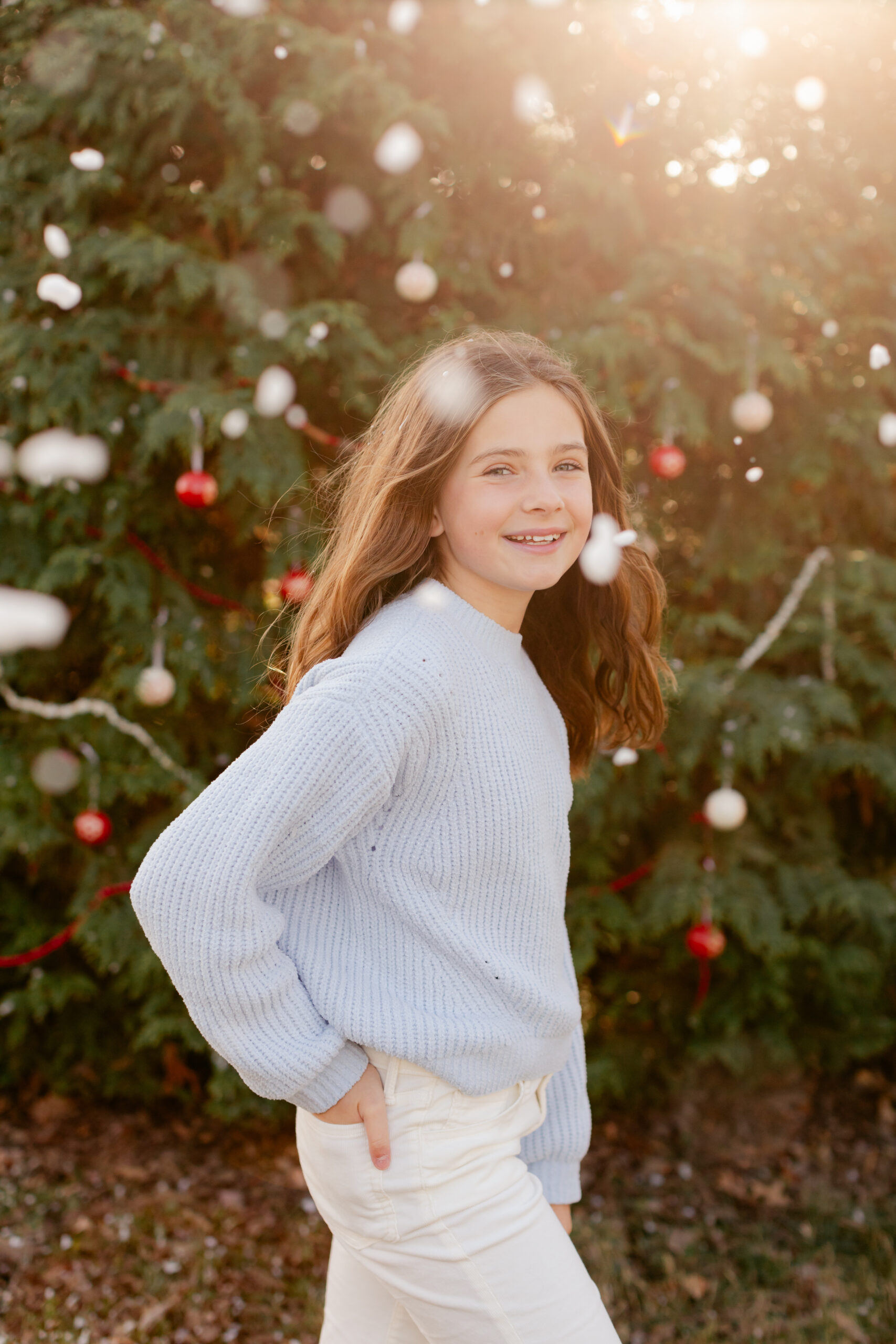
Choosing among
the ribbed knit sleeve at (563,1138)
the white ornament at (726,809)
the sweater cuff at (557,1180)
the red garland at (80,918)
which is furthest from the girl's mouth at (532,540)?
the red garland at (80,918)

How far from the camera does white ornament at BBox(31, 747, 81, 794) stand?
10.3 feet

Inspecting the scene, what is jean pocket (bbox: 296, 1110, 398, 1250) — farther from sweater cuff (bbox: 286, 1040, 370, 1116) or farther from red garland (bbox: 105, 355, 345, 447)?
red garland (bbox: 105, 355, 345, 447)

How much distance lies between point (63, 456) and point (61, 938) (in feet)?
5.01

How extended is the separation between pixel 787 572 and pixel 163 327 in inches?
84.2

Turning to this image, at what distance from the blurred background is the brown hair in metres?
0.72

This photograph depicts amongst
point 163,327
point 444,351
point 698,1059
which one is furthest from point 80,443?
point 698,1059

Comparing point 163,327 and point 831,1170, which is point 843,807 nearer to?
point 831,1170

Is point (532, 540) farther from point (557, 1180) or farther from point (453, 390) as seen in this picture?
point (557, 1180)

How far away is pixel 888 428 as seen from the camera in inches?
122

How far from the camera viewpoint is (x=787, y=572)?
3.36m

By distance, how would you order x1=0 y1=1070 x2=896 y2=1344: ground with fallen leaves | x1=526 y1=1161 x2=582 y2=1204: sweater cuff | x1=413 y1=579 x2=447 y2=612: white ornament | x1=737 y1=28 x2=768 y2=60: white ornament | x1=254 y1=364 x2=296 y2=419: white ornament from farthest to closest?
x1=737 y1=28 x2=768 y2=60: white ornament, x1=254 y1=364 x2=296 y2=419: white ornament, x1=0 y1=1070 x2=896 y2=1344: ground with fallen leaves, x1=526 y1=1161 x2=582 y2=1204: sweater cuff, x1=413 y1=579 x2=447 y2=612: white ornament

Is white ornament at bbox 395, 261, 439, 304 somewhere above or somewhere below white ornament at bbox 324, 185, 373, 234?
below

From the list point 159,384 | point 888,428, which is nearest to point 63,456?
point 159,384

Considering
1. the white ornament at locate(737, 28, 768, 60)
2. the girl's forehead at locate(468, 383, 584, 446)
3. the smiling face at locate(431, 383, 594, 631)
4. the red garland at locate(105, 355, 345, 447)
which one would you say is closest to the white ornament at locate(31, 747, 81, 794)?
the red garland at locate(105, 355, 345, 447)
